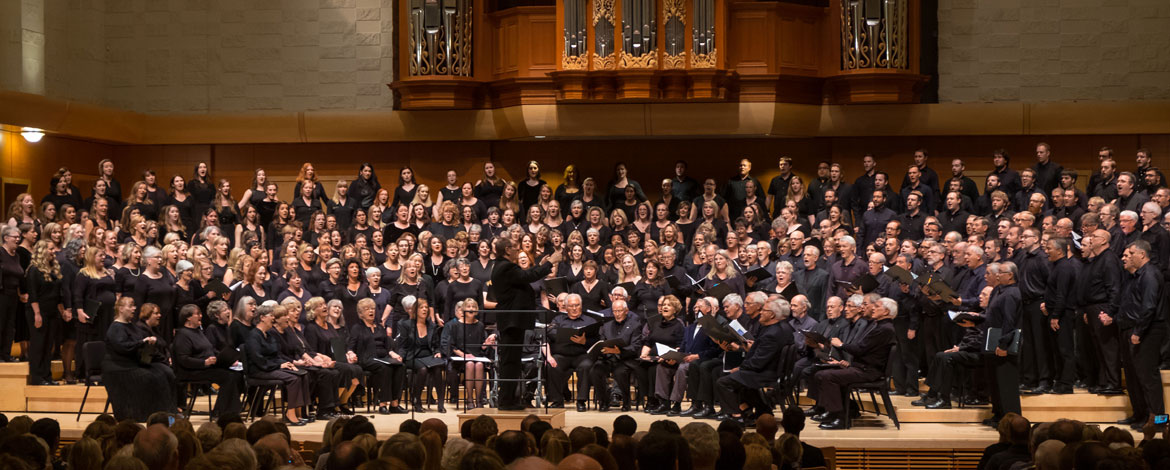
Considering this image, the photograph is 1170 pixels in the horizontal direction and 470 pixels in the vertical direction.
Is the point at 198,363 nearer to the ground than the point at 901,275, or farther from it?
nearer to the ground

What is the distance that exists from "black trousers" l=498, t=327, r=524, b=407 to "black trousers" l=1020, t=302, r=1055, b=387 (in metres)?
4.02

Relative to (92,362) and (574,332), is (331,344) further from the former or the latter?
(574,332)

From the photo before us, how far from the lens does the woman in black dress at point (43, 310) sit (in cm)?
1088

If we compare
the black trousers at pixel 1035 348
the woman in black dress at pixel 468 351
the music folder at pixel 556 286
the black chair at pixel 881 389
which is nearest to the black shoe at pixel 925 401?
the black chair at pixel 881 389

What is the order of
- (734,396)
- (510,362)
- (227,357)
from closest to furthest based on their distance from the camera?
(510,362)
(227,357)
(734,396)

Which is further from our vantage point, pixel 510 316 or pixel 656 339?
pixel 656 339

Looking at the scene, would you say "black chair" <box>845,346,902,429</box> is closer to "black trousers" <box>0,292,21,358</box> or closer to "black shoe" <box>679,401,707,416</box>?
"black shoe" <box>679,401,707,416</box>

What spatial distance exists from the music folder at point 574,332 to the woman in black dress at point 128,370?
317 centimetres

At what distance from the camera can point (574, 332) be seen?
10898 millimetres

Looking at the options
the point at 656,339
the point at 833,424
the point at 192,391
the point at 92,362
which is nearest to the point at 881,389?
the point at 833,424

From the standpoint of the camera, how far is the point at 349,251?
11.9 metres

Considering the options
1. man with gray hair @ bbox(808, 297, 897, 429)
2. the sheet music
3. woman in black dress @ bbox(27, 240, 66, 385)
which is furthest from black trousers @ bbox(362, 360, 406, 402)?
man with gray hair @ bbox(808, 297, 897, 429)

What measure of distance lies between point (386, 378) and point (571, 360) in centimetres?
154

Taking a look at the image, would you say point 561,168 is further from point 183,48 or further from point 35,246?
point 35,246
